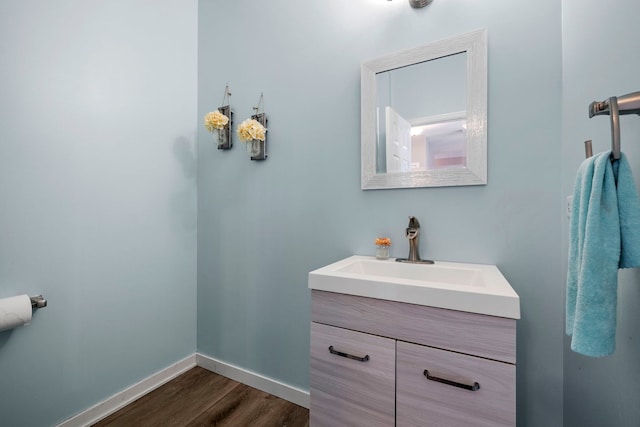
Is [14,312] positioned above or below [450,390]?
above

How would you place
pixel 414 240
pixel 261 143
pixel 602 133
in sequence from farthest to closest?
pixel 261 143
pixel 414 240
pixel 602 133

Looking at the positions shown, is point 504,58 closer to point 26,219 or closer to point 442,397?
point 442,397

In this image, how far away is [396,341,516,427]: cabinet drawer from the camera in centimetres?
78

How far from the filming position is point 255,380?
172 cm

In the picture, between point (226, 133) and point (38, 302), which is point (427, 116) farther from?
point (38, 302)

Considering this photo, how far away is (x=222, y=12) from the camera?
6.12 ft

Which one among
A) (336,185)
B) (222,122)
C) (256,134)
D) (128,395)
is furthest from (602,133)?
(128,395)

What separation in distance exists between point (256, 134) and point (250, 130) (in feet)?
0.12

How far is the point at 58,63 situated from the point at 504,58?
6.55 ft

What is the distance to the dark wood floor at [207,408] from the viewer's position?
1427 mm

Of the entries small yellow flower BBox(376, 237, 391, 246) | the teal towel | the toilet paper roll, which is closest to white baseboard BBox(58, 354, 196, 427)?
the toilet paper roll

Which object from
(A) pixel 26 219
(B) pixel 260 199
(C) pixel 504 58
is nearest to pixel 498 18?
(C) pixel 504 58

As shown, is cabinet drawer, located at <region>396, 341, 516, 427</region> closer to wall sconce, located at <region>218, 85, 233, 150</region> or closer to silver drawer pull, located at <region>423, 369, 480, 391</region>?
silver drawer pull, located at <region>423, 369, 480, 391</region>

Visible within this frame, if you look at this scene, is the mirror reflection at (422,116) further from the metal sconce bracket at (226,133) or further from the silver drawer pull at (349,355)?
the metal sconce bracket at (226,133)
